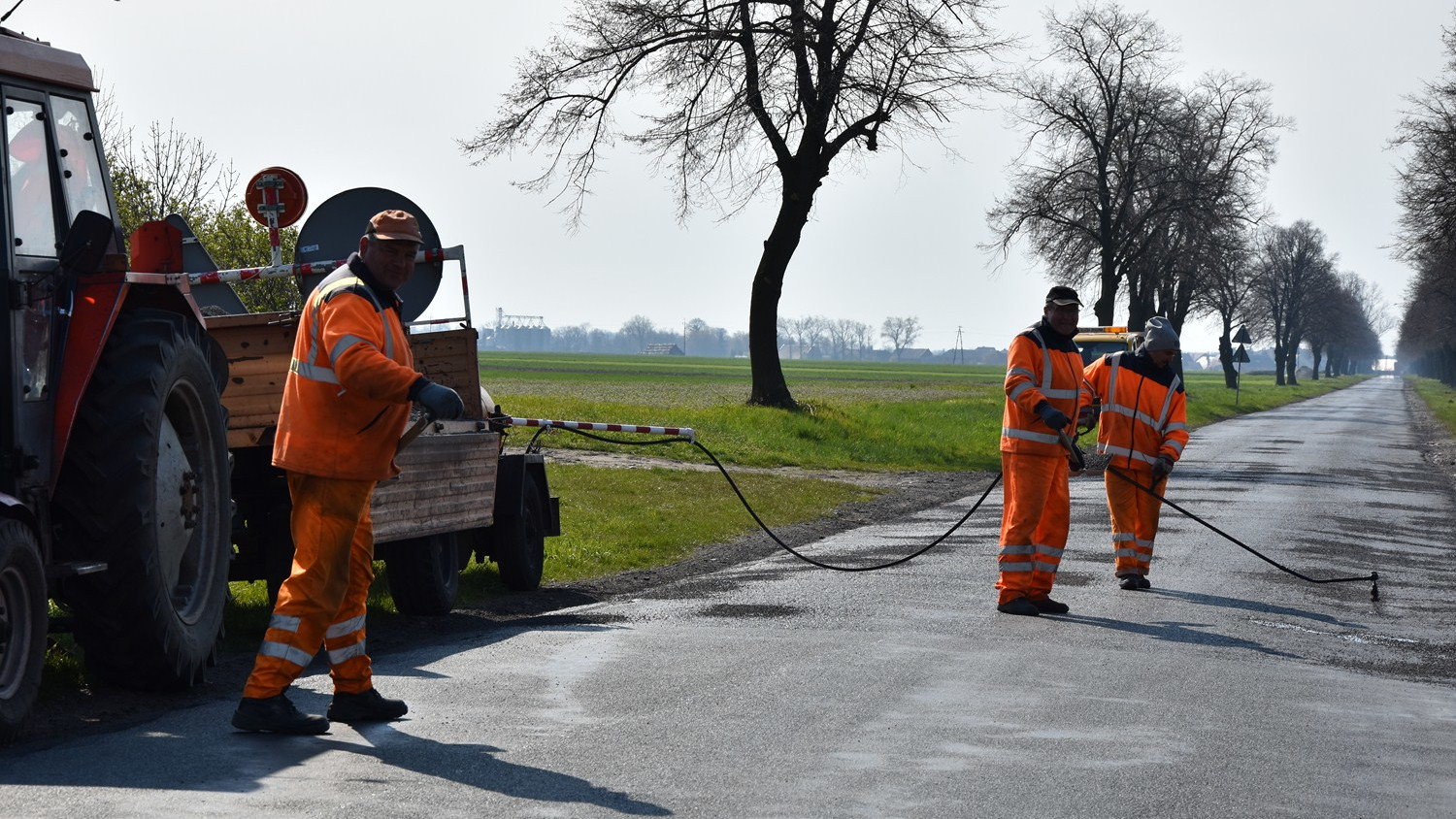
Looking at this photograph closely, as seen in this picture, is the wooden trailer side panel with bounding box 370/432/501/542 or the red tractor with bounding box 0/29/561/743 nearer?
the red tractor with bounding box 0/29/561/743

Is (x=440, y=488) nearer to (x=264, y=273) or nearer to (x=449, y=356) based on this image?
(x=449, y=356)

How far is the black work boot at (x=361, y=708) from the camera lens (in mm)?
6414

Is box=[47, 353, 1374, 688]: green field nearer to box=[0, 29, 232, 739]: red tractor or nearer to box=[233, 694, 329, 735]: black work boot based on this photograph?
box=[0, 29, 232, 739]: red tractor

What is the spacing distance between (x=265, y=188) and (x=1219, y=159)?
167 feet

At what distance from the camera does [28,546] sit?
19.1 ft

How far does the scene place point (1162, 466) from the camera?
1164 cm

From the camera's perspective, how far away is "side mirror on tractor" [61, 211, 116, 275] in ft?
21.1

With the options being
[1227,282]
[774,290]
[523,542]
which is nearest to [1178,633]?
[523,542]

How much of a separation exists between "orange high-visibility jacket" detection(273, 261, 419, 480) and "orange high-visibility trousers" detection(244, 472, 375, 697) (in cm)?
9

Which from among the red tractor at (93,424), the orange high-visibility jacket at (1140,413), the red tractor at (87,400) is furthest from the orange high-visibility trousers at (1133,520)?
the red tractor at (87,400)

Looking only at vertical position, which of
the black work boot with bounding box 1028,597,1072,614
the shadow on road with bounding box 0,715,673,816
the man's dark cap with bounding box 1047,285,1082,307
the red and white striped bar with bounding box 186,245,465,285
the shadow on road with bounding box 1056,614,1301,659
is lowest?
the shadow on road with bounding box 1056,614,1301,659

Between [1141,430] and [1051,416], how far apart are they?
216cm

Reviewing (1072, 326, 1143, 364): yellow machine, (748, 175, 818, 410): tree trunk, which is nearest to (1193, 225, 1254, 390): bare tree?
(1072, 326, 1143, 364): yellow machine

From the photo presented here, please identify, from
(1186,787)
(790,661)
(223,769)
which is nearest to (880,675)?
(790,661)
